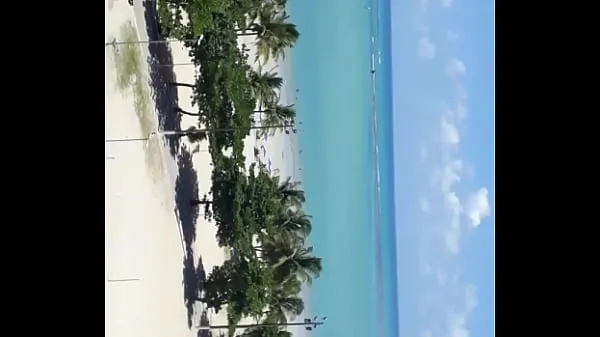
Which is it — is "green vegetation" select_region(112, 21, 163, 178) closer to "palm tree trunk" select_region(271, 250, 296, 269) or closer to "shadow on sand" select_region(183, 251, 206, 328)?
"shadow on sand" select_region(183, 251, 206, 328)

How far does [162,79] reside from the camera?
84.5 feet

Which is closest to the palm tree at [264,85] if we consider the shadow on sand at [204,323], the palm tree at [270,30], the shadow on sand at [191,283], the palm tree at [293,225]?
the palm tree at [270,30]

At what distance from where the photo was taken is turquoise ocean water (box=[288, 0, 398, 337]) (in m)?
39.0

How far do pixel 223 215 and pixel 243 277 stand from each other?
2.89 meters

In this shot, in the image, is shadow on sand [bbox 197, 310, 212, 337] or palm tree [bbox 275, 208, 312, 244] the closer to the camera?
shadow on sand [bbox 197, 310, 212, 337]

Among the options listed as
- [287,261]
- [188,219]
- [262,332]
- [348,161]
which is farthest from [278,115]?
[262,332]

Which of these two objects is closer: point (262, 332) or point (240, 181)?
point (240, 181)

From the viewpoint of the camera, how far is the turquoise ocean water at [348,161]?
3900cm

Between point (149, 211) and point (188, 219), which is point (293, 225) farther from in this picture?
point (149, 211)

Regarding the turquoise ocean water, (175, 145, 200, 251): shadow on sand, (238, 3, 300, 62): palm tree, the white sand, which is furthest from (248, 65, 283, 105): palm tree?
the white sand

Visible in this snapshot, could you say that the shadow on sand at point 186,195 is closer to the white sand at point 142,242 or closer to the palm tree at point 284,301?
the white sand at point 142,242

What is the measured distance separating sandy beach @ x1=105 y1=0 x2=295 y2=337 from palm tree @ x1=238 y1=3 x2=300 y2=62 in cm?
654

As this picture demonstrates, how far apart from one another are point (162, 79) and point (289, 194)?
1275 cm
